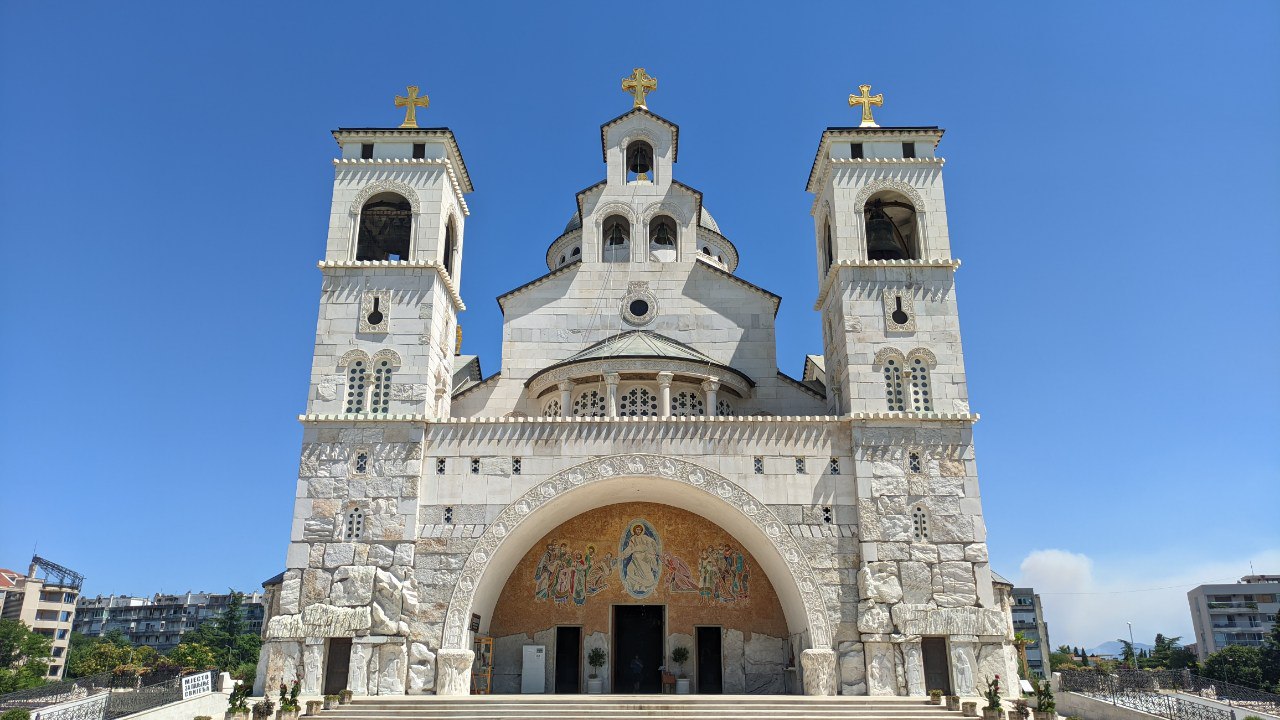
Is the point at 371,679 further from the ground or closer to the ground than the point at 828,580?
closer to the ground

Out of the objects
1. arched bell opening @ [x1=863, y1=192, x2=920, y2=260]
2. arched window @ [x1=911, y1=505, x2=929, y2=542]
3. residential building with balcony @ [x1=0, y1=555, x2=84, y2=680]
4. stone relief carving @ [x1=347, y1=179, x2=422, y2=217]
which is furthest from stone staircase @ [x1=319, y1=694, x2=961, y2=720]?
residential building with balcony @ [x1=0, y1=555, x2=84, y2=680]

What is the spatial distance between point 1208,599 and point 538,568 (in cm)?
7044

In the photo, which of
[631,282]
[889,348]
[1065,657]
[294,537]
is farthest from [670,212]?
[1065,657]

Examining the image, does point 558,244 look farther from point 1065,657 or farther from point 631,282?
point 1065,657

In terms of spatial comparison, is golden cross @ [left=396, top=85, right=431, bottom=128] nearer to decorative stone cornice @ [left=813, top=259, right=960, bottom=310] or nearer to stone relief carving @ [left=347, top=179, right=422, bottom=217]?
stone relief carving @ [left=347, top=179, right=422, bottom=217]

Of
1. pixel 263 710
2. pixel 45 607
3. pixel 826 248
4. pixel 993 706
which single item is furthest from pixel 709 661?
pixel 45 607

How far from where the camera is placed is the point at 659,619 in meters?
22.2

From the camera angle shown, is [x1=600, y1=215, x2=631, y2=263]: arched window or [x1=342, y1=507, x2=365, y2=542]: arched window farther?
[x1=600, y1=215, x2=631, y2=263]: arched window

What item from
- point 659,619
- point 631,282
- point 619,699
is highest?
point 631,282

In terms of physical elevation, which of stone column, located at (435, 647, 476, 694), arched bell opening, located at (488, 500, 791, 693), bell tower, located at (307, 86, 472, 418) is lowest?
stone column, located at (435, 647, 476, 694)

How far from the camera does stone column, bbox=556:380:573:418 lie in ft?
73.5

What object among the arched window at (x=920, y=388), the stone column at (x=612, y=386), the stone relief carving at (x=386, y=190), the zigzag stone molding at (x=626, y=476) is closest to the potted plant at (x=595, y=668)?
the zigzag stone molding at (x=626, y=476)

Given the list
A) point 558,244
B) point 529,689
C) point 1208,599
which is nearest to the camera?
point 529,689

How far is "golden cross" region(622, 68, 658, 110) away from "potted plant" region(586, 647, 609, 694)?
661 inches
